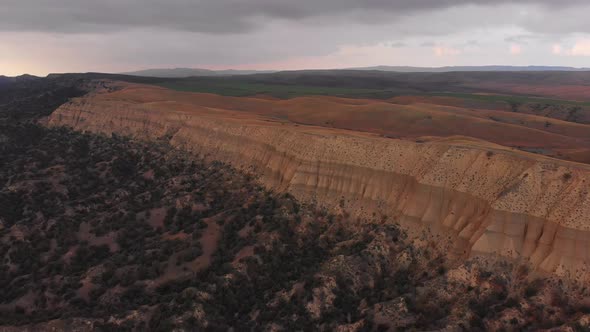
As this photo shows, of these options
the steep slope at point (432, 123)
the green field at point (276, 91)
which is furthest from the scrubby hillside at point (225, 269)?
the green field at point (276, 91)

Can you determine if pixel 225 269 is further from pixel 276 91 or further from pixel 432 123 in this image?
pixel 276 91

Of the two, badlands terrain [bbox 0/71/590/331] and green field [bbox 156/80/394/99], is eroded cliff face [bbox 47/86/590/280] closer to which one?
badlands terrain [bbox 0/71/590/331]

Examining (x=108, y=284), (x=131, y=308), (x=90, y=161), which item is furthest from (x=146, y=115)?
(x=131, y=308)

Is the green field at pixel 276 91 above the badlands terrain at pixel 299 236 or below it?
above

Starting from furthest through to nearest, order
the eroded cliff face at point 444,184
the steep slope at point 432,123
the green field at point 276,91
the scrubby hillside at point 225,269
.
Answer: the green field at point 276,91 < the steep slope at point 432,123 < the eroded cliff face at point 444,184 < the scrubby hillside at point 225,269

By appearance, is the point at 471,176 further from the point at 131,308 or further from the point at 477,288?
the point at 131,308

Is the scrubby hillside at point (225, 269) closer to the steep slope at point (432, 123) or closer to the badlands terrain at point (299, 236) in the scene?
the badlands terrain at point (299, 236)

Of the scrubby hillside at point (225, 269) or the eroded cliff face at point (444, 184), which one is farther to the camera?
the eroded cliff face at point (444, 184)
